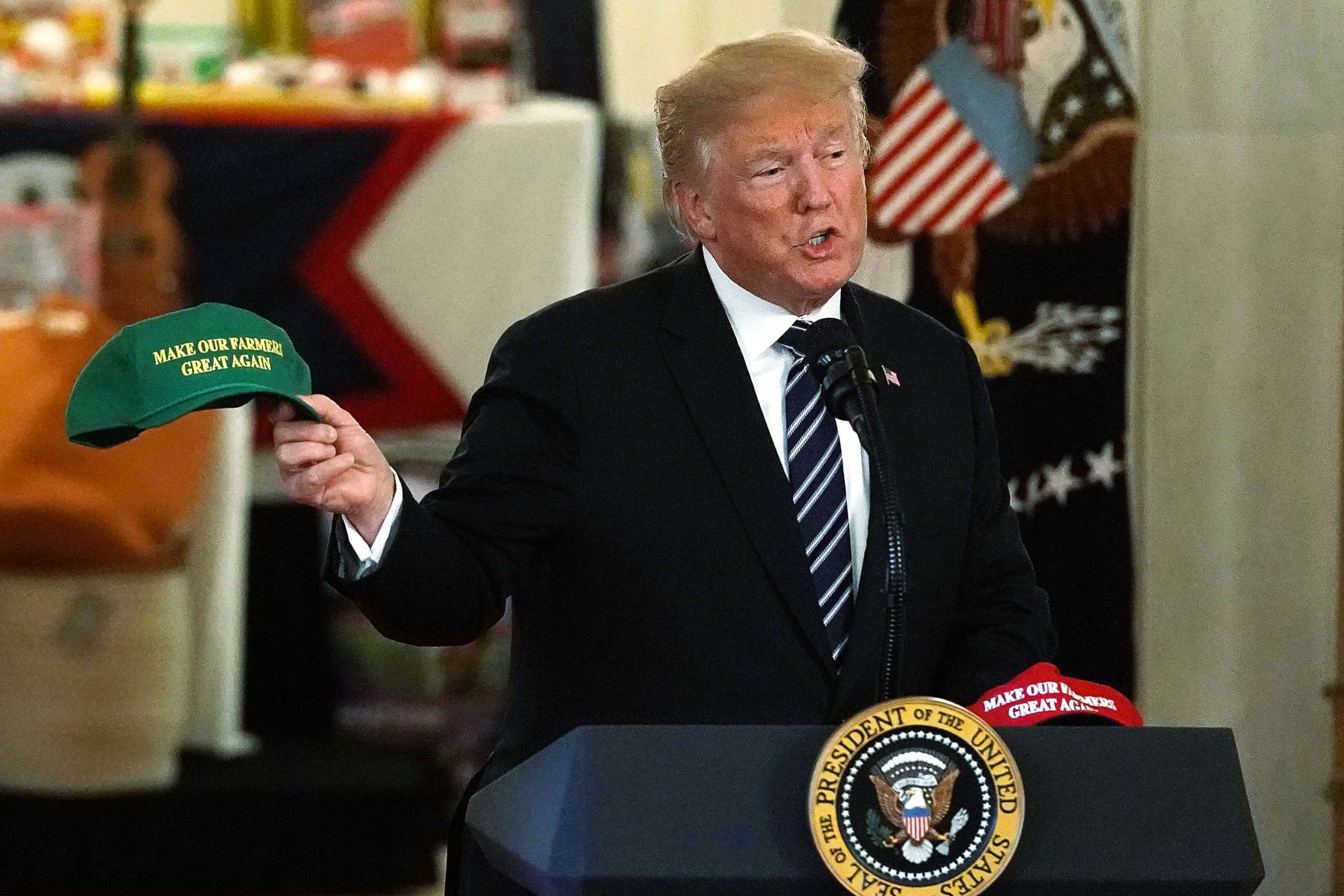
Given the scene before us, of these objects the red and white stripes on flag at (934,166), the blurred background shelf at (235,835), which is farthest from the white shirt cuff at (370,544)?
the blurred background shelf at (235,835)

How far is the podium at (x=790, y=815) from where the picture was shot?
103 cm

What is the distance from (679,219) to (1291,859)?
131 centimetres

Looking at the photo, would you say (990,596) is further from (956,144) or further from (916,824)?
(956,144)

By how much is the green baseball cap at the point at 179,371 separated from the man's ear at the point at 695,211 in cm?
46

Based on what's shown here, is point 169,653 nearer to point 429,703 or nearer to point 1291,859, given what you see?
point 429,703

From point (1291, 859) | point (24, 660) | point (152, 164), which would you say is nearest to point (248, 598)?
point (24, 660)

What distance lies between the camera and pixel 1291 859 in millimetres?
2346

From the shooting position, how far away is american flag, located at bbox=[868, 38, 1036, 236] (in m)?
2.17

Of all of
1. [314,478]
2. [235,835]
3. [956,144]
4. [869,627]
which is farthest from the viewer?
[235,835]

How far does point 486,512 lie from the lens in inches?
56.6

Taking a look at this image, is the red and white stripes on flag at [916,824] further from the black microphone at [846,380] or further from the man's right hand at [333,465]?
the man's right hand at [333,465]

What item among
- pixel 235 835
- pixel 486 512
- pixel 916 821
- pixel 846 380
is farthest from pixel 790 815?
pixel 235 835

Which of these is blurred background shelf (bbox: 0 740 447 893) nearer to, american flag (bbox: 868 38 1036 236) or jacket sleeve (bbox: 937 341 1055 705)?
american flag (bbox: 868 38 1036 236)

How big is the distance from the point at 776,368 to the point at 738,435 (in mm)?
96
